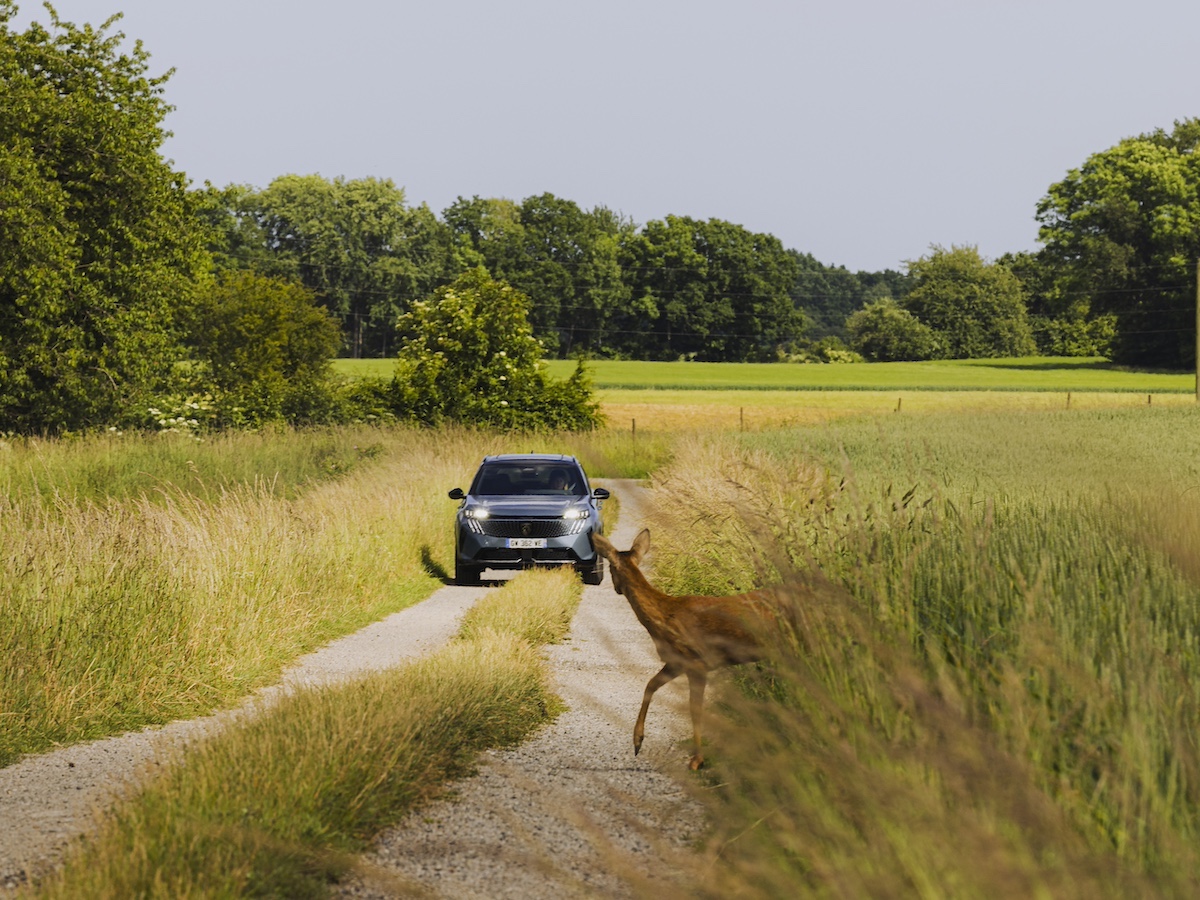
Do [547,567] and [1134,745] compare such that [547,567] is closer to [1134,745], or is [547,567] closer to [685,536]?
[685,536]

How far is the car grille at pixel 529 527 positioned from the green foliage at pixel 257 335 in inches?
1206

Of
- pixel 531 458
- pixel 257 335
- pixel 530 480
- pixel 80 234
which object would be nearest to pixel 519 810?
pixel 530 480

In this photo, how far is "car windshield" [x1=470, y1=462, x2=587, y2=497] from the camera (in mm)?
19594

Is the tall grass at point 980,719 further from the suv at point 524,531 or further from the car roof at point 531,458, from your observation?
the car roof at point 531,458

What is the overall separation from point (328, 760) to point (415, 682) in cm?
225

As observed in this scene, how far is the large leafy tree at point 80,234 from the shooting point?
3291 centimetres

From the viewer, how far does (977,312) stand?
127m

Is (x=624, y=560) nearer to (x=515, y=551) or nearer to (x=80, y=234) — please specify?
(x=515, y=551)

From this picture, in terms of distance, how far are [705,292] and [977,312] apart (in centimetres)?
2548

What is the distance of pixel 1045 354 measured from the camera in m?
130

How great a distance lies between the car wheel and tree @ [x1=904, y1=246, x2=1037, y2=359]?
111m

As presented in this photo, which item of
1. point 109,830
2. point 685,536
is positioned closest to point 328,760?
point 109,830

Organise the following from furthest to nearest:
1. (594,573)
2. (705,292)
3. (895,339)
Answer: (895,339)
(705,292)
(594,573)

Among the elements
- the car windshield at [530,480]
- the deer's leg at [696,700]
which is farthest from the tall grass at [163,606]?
the deer's leg at [696,700]
